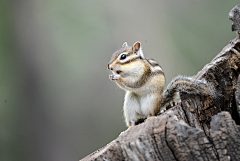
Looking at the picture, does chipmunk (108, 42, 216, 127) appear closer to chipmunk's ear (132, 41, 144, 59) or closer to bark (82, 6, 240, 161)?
chipmunk's ear (132, 41, 144, 59)

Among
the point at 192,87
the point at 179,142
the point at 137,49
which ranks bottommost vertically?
the point at 179,142

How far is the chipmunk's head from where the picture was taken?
2.22 meters

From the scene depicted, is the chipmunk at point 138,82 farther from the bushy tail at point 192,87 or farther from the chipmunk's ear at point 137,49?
the bushy tail at point 192,87

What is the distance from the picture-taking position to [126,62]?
7.32ft

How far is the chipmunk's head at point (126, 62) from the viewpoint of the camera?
222cm

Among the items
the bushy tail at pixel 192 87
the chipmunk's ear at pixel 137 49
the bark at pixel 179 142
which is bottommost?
the bark at pixel 179 142

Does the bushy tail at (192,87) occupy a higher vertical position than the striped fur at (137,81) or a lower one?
lower

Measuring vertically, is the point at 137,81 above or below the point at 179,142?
above

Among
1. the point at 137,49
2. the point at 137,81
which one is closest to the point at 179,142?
the point at 137,81

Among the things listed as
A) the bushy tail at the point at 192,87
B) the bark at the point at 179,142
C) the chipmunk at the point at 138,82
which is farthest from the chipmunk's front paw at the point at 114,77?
the bark at the point at 179,142

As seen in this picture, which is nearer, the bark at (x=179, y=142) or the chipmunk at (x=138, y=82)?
the bark at (x=179, y=142)

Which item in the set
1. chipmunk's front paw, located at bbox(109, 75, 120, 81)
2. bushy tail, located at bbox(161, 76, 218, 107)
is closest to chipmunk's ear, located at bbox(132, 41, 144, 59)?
chipmunk's front paw, located at bbox(109, 75, 120, 81)

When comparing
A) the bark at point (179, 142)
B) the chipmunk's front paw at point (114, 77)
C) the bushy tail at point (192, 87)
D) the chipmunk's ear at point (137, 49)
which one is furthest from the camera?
the chipmunk's ear at point (137, 49)

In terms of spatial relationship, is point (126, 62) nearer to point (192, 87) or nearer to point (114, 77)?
point (114, 77)
